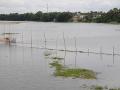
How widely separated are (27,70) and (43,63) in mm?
5073

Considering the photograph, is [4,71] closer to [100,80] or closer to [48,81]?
[48,81]

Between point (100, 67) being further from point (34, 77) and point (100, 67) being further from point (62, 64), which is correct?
point (34, 77)

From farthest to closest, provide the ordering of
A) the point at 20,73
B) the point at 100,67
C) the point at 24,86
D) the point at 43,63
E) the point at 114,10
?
1. the point at 114,10
2. the point at 43,63
3. the point at 100,67
4. the point at 20,73
5. the point at 24,86

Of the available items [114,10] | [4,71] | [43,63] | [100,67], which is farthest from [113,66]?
[114,10]

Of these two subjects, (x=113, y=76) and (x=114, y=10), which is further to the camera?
(x=114, y=10)

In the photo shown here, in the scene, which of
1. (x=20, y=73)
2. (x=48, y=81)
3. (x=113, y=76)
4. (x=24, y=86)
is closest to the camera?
(x=24, y=86)

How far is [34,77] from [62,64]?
7.36 metres

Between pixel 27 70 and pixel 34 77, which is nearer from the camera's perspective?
pixel 34 77

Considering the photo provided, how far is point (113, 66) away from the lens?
34156 millimetres

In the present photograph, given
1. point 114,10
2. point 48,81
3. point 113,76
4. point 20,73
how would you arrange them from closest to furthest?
point 48,81 → point 113,76 → point 20,73 → point 114,10

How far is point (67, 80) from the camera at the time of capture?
26578mm

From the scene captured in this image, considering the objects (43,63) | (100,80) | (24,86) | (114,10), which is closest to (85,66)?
(43,63)

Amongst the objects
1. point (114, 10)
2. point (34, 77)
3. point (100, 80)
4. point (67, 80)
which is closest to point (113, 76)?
point (100, 80)

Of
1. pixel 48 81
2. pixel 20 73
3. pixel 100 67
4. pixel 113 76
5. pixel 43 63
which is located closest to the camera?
pixel 48 81
